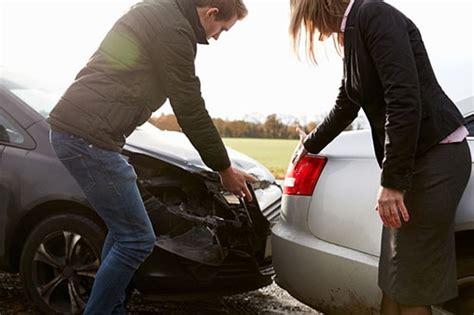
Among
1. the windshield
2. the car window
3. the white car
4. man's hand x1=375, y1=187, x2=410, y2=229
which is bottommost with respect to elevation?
the white car

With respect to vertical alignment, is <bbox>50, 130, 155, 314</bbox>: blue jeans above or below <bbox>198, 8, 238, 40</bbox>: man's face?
below

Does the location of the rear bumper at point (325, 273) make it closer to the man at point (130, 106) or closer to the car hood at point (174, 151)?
the man at point (130, 106)

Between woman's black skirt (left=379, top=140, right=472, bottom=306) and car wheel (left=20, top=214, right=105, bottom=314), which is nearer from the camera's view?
woman's black skirt (left=379, top=140, right=472, bottom=306)

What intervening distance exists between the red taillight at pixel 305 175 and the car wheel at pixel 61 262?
109 centimetres

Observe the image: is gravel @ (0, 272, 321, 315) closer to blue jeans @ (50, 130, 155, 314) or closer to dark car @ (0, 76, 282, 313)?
dark car @ (0, 76, 282, 313)

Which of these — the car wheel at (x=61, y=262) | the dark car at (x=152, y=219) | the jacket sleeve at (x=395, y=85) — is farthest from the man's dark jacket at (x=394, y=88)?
the car wheel at (x=61, y=262)

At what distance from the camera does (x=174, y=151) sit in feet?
12.1

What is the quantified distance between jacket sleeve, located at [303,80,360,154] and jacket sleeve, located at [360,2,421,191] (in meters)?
0.67

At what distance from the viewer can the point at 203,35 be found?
2.64 meters

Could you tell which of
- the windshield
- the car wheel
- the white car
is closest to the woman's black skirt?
the white car

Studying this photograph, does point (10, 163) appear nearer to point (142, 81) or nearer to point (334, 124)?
point (142, 81)

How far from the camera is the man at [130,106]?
2498 mm

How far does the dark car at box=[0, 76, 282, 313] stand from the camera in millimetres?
3352

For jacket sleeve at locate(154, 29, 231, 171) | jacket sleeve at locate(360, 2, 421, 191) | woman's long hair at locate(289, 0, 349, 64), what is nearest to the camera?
jacket sleeve at locate(360, 2, 421, 191)
